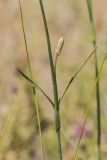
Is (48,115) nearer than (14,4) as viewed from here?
Yes

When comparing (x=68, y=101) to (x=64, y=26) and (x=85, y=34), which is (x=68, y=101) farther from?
(x=64, y=26)

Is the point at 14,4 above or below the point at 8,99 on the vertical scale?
above

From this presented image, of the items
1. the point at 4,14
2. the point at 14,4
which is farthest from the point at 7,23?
the point at 14,4

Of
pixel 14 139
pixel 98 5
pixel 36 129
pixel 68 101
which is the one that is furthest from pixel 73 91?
pixel 98 5

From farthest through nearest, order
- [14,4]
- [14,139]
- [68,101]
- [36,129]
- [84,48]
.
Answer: [14,4] < [84,48] < [68,101] < [36,129] < [14,139]

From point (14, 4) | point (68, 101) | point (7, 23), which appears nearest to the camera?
point (68, 101)

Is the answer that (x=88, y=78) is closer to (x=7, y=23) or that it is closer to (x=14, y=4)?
(x=7, y=23)
